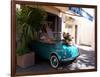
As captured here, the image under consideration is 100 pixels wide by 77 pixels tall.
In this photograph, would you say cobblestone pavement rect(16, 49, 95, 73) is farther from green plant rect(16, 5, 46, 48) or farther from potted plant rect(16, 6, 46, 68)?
green plant rect(16, 5, 46, 48)

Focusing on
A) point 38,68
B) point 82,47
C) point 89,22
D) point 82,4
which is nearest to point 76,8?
point 82,4

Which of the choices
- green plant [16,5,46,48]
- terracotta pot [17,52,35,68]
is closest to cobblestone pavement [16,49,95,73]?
terracotta pot [17,52,35,68]

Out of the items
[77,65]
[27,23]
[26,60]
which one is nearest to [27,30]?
[27,23]

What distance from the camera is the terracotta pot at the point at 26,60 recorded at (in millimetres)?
1917

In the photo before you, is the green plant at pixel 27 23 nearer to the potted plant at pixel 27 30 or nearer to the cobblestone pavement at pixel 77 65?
the potted plant at pixel 27 30

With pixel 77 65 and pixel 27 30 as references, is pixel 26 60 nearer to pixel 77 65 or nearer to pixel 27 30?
pixel 27 30

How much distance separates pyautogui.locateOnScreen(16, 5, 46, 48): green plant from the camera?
1912mm

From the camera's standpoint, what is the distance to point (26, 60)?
6.40ft

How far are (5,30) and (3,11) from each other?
19cm

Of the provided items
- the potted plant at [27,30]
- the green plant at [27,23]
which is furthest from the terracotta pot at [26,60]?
the green plant at [27,23]

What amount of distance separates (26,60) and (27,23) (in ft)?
1.27

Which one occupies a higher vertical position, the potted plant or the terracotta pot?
the potted plant

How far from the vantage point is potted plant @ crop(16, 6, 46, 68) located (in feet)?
6.27

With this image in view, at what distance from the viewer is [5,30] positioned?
6.00 feet
